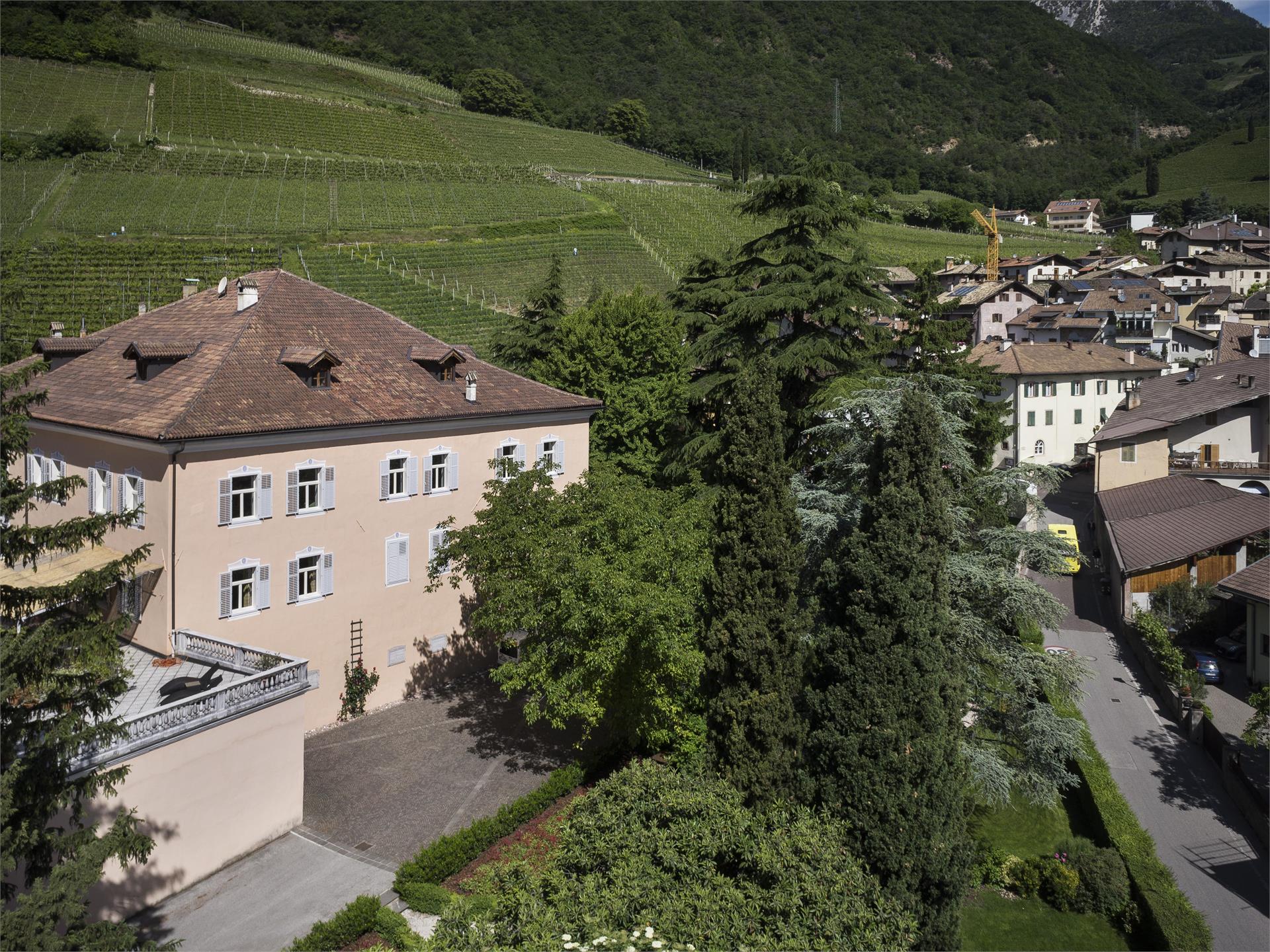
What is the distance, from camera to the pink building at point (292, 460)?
76.1 ft

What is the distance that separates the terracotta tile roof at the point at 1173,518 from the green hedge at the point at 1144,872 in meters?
14.6

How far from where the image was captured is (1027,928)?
63.7 ft

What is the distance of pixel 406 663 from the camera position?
2822cm

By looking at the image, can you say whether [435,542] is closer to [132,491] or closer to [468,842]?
[132,491]

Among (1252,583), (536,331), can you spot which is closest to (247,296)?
(536,331)

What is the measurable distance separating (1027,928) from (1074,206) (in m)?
185

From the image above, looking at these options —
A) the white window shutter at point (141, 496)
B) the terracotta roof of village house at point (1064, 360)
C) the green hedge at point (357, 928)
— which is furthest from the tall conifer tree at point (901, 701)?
the terracotta roof of village house at point (1064, 360)

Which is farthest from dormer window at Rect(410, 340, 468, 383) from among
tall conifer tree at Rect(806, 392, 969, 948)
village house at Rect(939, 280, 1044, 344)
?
village house at Rect(939, 280, 1044, 344)

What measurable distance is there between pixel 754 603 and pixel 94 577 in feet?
37.6

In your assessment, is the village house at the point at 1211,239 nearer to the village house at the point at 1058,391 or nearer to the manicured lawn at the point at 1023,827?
the village house at the point at 1058,391

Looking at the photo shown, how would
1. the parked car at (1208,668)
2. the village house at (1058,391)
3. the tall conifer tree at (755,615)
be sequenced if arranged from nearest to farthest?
the tall conifer tree at (755,615) → the parked car at (1208,668) → the village house at (1058,391)

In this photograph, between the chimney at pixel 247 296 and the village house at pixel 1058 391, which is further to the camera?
the village house at pixel 1058 391

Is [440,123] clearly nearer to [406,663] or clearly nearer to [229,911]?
[406,663]

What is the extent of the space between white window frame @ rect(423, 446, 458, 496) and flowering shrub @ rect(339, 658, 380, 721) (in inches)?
209
